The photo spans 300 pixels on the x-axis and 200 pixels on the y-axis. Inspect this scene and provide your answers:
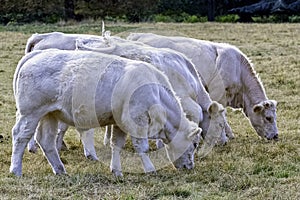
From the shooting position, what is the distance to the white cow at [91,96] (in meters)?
7.06

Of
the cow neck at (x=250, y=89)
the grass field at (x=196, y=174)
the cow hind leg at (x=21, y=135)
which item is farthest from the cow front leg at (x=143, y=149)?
the cow neck at (x=250, y=89)

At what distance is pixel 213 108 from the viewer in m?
8.73

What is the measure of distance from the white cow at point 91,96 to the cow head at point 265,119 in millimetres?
2935

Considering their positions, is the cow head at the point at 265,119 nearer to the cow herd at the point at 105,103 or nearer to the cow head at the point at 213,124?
the cow head at the point at 213,124

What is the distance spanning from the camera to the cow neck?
10.5 m

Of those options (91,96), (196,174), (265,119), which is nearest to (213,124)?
(265,119)

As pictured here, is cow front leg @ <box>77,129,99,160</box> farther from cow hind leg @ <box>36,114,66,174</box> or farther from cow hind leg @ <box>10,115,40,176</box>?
cow hind leg @ <box>10,115,40,176</box>

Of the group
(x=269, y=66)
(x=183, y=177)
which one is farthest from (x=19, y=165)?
(x=269, y=66)

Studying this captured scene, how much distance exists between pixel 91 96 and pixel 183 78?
75.6 inches

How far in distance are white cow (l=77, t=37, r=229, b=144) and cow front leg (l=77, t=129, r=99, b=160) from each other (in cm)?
120

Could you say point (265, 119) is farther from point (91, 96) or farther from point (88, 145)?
point (91, 96)

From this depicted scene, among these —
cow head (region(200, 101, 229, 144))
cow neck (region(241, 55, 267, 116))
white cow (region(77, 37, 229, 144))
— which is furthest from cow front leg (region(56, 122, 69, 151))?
cow neck (region(241, 55, 267, 116))

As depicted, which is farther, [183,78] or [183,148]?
[183,78]

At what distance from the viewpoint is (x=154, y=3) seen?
41.6m
